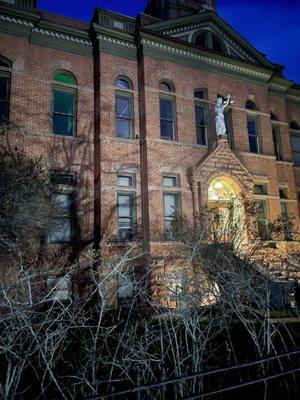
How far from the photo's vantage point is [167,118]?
16453mm

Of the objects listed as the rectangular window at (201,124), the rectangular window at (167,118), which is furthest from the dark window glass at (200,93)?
the rectangular window at (167,118)

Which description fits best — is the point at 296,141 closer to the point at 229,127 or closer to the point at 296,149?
the point at 296,149

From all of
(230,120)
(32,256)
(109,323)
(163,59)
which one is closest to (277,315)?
(109,323)

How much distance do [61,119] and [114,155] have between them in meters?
2.77

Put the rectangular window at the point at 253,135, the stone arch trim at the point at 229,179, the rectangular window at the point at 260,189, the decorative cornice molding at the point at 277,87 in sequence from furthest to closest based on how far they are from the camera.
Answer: the decorative cornice molding at the point at 277,87
the rectangular window at the point at 253,135
the rectangular window at the point at 260,189
the stone arch trim at the point at 229,179

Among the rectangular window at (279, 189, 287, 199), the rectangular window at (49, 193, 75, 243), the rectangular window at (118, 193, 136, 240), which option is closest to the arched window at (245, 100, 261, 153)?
the rectangular window at (279, 189, 287, 199)

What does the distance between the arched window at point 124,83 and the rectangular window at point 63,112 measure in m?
2.04

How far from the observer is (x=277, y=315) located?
10.8 m

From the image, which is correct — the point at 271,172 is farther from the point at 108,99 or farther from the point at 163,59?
the point at 108,99

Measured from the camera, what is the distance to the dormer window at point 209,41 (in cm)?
1825

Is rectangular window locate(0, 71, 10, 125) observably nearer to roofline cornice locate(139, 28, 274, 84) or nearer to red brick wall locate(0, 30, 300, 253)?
red brick wall locate(0, 30, 300, 253)

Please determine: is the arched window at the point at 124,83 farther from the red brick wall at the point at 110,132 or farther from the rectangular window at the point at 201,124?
the rectangular window at the point at 201,124

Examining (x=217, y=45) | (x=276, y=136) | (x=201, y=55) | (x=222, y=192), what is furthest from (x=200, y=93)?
(x=276, y=136)

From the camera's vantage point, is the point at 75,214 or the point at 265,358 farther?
the point at 75,214
